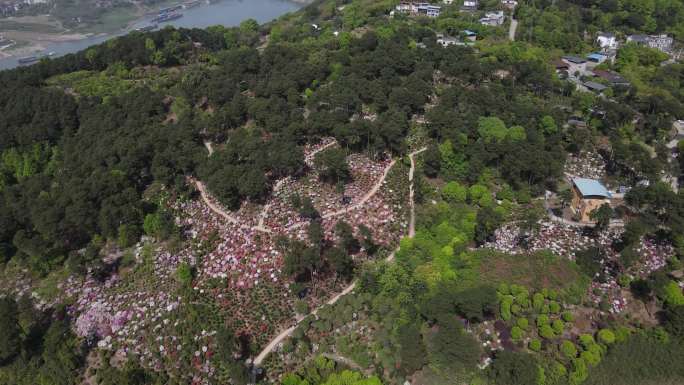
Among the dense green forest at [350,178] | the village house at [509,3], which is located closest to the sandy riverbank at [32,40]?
the dense green forest at [350,178]

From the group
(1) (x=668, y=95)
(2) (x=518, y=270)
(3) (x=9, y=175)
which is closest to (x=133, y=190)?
(3) (x=9, y=175)

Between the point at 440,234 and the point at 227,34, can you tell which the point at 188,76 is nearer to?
the point at 227,34

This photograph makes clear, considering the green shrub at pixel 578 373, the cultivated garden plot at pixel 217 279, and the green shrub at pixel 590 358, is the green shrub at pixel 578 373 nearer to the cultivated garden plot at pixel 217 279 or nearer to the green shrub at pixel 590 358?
the green shrub at pixel 590 358

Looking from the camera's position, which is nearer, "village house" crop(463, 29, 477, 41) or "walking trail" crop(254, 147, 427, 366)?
"walking trail" crop(254, 147, 427, 366)

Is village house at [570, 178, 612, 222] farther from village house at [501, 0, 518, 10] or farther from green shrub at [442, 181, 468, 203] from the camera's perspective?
village house at [501, 0, 518, 10]

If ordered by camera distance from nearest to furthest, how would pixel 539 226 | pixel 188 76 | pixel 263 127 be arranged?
pixel 539 226
pixel 263 127
pixel 188 76

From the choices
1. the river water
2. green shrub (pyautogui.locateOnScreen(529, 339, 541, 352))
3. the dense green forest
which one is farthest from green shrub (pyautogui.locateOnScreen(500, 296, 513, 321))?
the river water
